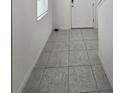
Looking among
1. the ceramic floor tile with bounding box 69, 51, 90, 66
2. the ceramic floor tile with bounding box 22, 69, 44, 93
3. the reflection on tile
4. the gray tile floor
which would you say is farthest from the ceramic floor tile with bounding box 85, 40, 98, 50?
the ceramic floor tile with bounding box 22, 69, 44, 93

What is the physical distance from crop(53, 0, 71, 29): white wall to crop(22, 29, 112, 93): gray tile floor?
8.60ft

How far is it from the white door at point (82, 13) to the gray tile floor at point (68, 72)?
2.84 m

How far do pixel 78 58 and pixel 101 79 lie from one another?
1.05 meters

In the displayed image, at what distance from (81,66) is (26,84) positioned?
1.13m

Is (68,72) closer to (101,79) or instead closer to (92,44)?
(101,79)

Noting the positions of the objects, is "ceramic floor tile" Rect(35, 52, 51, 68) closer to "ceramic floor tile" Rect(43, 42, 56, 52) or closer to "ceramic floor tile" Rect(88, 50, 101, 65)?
"ceramic floor tile" Rect(43, 42, 56, 52)

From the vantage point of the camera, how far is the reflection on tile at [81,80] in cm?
232

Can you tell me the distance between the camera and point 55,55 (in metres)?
3.78

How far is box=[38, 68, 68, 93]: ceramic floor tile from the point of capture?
7.61ft

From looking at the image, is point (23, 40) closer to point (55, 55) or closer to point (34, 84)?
point (34, 84)

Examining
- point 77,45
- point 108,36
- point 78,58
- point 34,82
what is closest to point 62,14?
point 77,45

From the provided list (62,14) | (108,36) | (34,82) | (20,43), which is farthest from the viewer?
(62,14)

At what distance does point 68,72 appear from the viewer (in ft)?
9.45
